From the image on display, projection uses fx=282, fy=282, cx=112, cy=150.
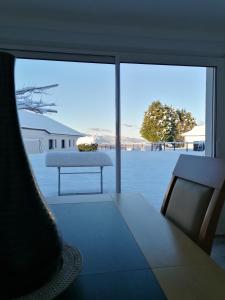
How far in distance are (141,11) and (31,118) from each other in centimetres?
136

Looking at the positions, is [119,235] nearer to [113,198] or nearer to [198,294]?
[198,294]

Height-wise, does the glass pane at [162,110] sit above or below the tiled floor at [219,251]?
above

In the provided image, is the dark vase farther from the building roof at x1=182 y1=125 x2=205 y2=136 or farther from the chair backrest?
the building roof at x1=182 y1=125 x2=205 y2=136

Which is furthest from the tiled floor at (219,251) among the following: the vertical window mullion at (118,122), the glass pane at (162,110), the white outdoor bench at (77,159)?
the white outdoor bench at (77,159)

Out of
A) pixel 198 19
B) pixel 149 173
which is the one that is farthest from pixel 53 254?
pixel 149 173

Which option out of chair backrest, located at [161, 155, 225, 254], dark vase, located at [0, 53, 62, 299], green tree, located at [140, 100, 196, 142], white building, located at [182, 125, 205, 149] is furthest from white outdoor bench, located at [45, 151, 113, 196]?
dark vase, located at [0, 53, 62, 299]

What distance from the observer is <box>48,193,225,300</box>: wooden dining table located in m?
0.67

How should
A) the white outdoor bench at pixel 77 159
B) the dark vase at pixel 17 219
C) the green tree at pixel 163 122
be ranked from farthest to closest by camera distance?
the white outdoor bench at pixel 77 159, the green tree at pixel 163 122, the dark vase at pixel 17 219

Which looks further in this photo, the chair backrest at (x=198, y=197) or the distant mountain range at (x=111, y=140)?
the distant mountain range at (x=111, y=140)

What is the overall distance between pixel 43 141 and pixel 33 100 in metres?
0.46

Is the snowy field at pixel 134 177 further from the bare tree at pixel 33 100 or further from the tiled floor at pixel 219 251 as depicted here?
the tiled floor at pixel 219 251

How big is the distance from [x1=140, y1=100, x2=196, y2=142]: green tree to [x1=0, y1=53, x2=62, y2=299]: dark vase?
229cm

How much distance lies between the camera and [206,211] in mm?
1095

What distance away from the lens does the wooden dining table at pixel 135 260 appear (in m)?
0.67
